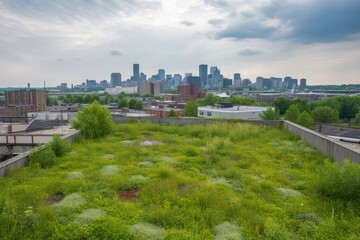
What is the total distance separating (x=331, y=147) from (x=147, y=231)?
737 cm

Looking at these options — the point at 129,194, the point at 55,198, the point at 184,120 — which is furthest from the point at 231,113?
the point at 55,198

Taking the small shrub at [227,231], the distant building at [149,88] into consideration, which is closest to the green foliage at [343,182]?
the small shrub at [227,231]

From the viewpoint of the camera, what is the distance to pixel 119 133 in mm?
14219

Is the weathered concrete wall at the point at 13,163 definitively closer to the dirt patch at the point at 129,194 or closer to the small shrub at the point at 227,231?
the dirt patch at the point at 129,194

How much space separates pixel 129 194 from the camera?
6121 millimetres

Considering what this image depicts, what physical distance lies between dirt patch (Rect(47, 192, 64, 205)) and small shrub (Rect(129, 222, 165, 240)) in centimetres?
223

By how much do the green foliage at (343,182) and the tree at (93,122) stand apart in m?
10.4

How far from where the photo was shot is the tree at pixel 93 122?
1279 centimetres

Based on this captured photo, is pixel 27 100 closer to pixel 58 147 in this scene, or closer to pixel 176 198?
pixel 58 147

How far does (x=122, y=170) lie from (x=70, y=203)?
7.72ft

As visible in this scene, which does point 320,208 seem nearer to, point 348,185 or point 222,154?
point 348,185

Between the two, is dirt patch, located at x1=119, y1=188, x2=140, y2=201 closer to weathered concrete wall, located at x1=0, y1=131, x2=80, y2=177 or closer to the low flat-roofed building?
weathered concrete wall, located at x1=0, y1=131, x2=80, y2=177

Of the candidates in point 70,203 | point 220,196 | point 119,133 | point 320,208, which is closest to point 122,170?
point 70,203

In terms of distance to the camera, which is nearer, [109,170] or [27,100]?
[109,170]
